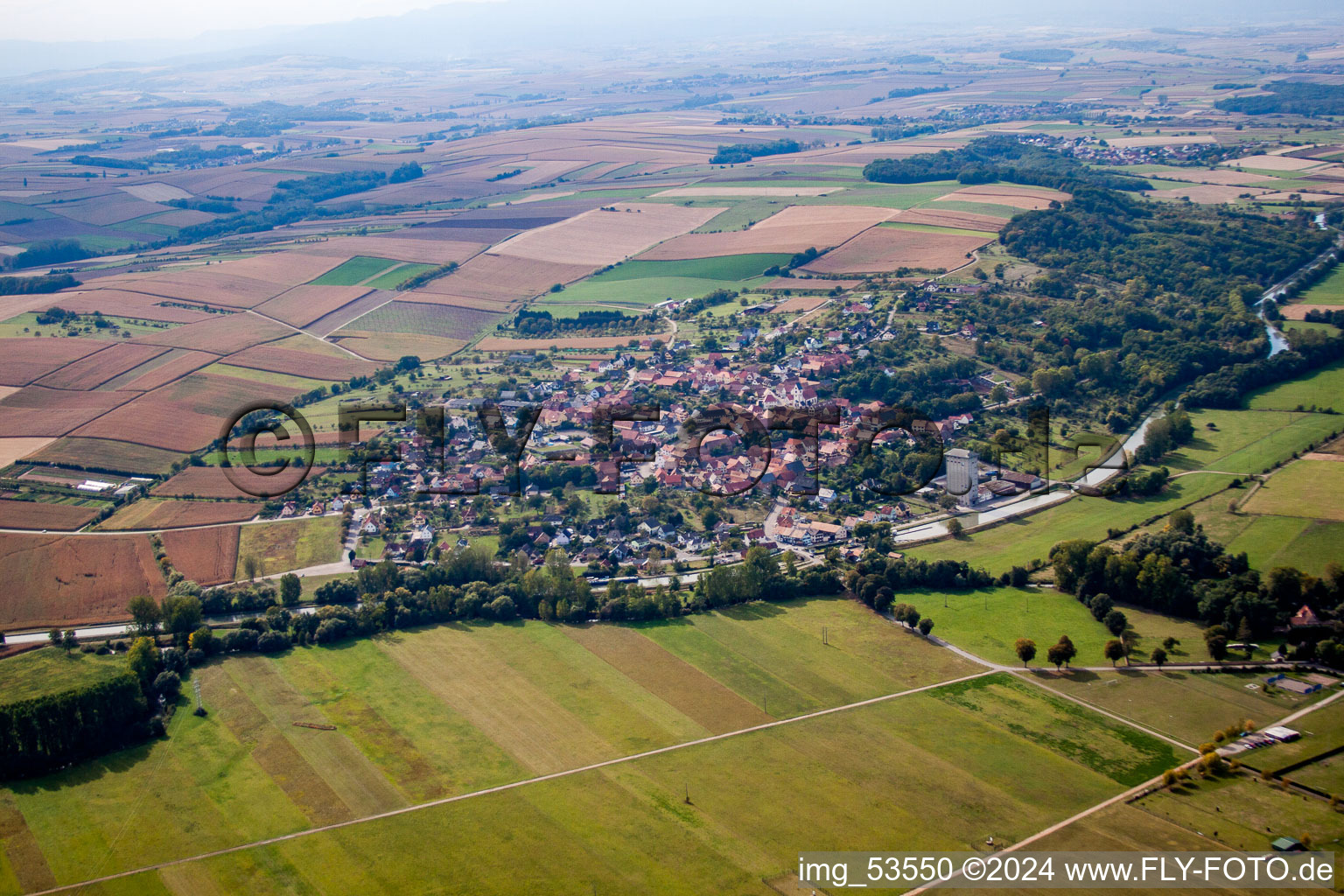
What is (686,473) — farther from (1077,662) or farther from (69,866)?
(69,866)

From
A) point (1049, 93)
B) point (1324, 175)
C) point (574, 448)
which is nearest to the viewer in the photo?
point (574, 448)

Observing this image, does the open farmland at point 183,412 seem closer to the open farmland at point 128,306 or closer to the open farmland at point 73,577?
the open farmland at point 73,577

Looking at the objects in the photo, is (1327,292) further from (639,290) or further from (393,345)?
(393,345)

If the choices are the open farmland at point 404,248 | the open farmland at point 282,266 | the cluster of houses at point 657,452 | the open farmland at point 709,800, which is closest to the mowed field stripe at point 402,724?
the open farmland at point 709,800

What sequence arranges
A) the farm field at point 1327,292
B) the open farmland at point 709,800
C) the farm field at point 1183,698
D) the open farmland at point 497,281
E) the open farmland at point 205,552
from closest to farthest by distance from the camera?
the open farmland at point 709,800 < the farm field at point 1183,698 < the open farmland at point 205,552 < the farm field at point 1327,292 < the open farmland at point 497,281

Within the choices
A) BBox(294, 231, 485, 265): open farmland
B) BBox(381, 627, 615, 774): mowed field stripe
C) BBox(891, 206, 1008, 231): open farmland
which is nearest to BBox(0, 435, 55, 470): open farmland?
BBox(381, 627, 615, 774): mowed field stripe

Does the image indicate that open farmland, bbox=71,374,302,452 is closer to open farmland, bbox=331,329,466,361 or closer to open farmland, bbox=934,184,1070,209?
open farmland, bbox=331,329,466,361

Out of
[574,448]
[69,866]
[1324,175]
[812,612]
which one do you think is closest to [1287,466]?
[812,612]
